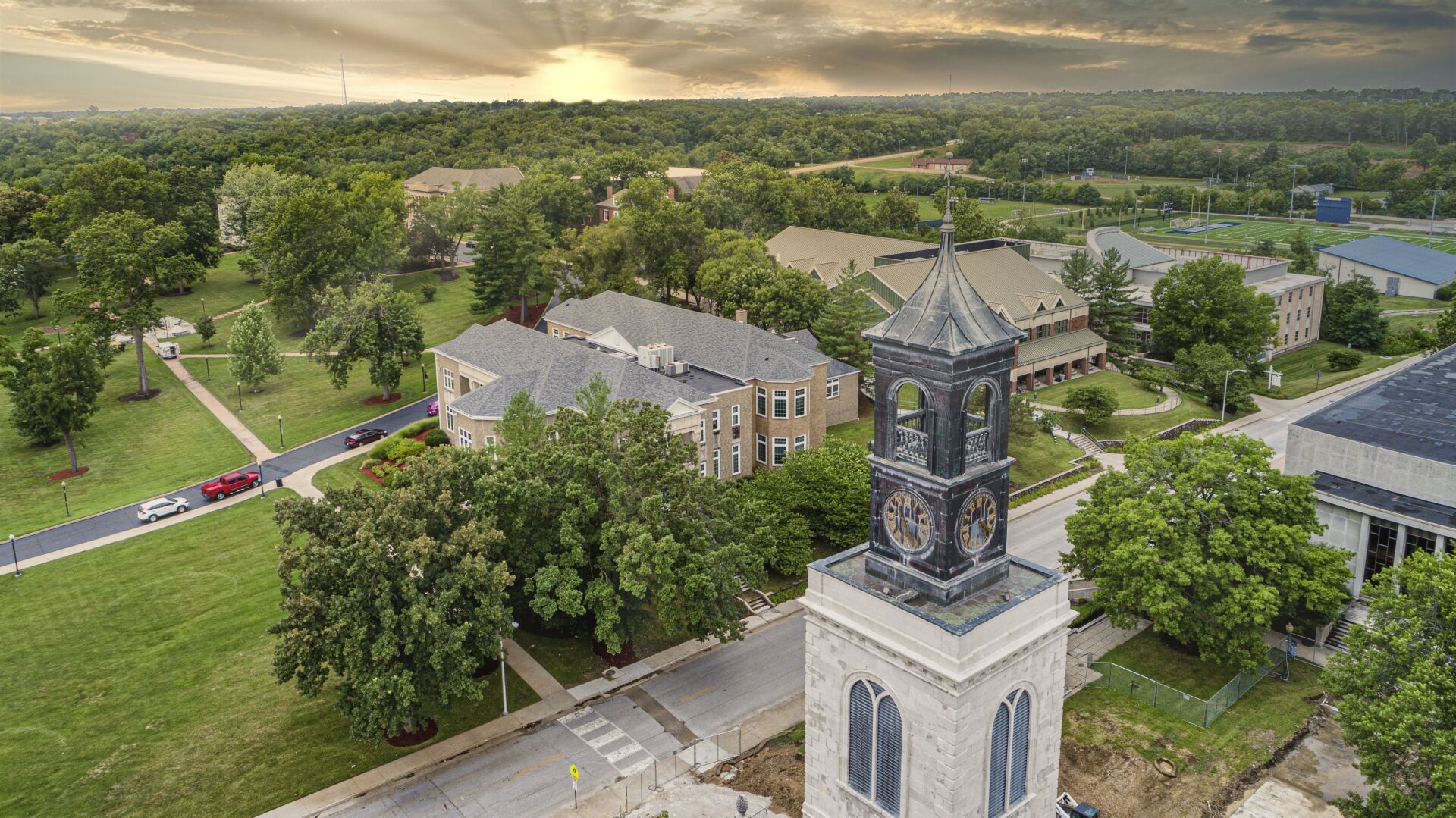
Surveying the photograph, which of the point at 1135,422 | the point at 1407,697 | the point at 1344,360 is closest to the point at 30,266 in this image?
the point at 1135,422

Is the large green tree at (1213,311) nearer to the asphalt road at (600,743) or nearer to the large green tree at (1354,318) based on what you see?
the large green tree at (1354,318)

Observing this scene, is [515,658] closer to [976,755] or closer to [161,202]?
[976,755]

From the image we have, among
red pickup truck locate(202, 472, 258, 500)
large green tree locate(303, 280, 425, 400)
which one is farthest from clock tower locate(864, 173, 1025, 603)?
large green tree locate(303, 280, 425, 400)

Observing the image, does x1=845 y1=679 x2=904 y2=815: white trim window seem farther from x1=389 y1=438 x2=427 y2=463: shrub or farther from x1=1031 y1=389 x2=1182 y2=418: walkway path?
x1=1031 y1=389 x2=1182 y2=418: walkway path

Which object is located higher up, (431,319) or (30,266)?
(30,266)

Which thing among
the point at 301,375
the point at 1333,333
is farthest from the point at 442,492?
the point at 1333,333

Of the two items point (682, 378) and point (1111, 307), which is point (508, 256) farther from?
point (1111, 307)
